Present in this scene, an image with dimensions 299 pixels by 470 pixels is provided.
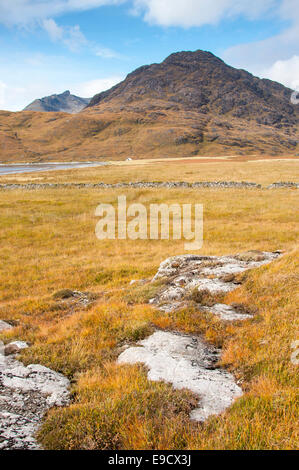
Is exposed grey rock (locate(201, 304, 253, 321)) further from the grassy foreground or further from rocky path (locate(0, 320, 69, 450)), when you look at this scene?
rocky path (locate(0, 320, 69, 450))

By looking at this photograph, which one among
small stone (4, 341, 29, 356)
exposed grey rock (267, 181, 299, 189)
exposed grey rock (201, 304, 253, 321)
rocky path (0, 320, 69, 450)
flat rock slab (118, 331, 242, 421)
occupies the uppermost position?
exposed grey rock (267, 181, 299, 189)

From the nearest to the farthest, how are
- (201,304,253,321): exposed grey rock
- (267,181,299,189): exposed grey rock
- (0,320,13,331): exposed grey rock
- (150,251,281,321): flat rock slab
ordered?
(201,304,253,321): exposed grey rock
(150,251,281,321): flat rock slab
(0,320,13,331): exposed grey rock
(267,181,299,189): exposed grey rock

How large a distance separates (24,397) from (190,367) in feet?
10.6

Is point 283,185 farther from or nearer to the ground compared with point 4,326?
→ farther from the ground

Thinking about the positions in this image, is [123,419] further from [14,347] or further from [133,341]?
[14,347]

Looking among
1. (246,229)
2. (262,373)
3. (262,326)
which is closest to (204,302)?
(262,326)

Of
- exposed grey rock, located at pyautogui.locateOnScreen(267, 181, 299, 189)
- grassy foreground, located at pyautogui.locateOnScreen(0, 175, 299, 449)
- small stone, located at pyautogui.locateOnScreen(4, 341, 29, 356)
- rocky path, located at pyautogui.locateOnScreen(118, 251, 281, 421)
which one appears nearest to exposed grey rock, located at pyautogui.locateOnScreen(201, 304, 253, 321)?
rocky path, located at pyautogui.locateOnScreen(118, 251, 281, 421)

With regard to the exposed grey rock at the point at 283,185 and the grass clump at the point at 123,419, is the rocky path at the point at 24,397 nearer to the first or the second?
the grass clump at the point at 123,419

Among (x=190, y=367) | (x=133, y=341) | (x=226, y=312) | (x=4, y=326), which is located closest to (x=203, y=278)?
(x=226, y=312)

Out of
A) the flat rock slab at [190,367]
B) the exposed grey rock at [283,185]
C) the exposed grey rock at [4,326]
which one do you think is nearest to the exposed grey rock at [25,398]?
the flat rock slab at [190,367]

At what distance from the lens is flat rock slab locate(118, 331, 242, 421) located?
4.82m

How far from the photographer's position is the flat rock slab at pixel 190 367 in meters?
4.82

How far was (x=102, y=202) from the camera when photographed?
→ 133 ft

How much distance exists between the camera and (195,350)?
664cm
